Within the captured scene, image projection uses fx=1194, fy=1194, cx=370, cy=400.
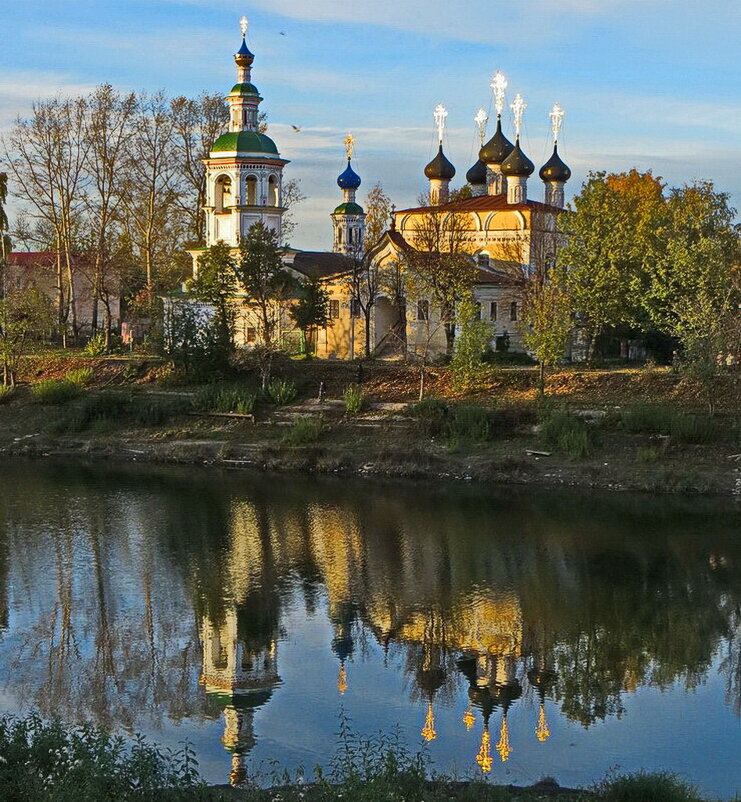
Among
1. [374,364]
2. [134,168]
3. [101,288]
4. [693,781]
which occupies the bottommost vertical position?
[693,781]

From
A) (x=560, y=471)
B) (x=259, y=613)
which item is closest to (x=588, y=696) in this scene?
(x=259, y=613)

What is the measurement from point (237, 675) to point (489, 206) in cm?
3498

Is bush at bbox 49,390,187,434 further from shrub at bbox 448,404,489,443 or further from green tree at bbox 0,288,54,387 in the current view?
shrub at bbox 448,404,489,443

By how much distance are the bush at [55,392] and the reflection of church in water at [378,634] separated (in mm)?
15468

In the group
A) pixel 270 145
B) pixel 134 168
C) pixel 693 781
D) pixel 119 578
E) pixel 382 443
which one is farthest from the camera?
pixel 134 168

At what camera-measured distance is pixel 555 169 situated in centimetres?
5031

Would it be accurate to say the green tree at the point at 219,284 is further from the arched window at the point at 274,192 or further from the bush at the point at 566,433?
the bush at the point at 566,433

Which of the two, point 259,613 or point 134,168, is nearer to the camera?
point 259,613

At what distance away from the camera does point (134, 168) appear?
155 feet

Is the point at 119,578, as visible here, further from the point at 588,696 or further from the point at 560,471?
the point at 560,471

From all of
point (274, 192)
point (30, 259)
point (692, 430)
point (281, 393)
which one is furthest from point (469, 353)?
point (30, 259)

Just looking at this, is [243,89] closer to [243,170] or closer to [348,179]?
[243,170]

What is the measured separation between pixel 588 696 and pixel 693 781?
2.59 metres

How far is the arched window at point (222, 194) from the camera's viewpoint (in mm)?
44688
